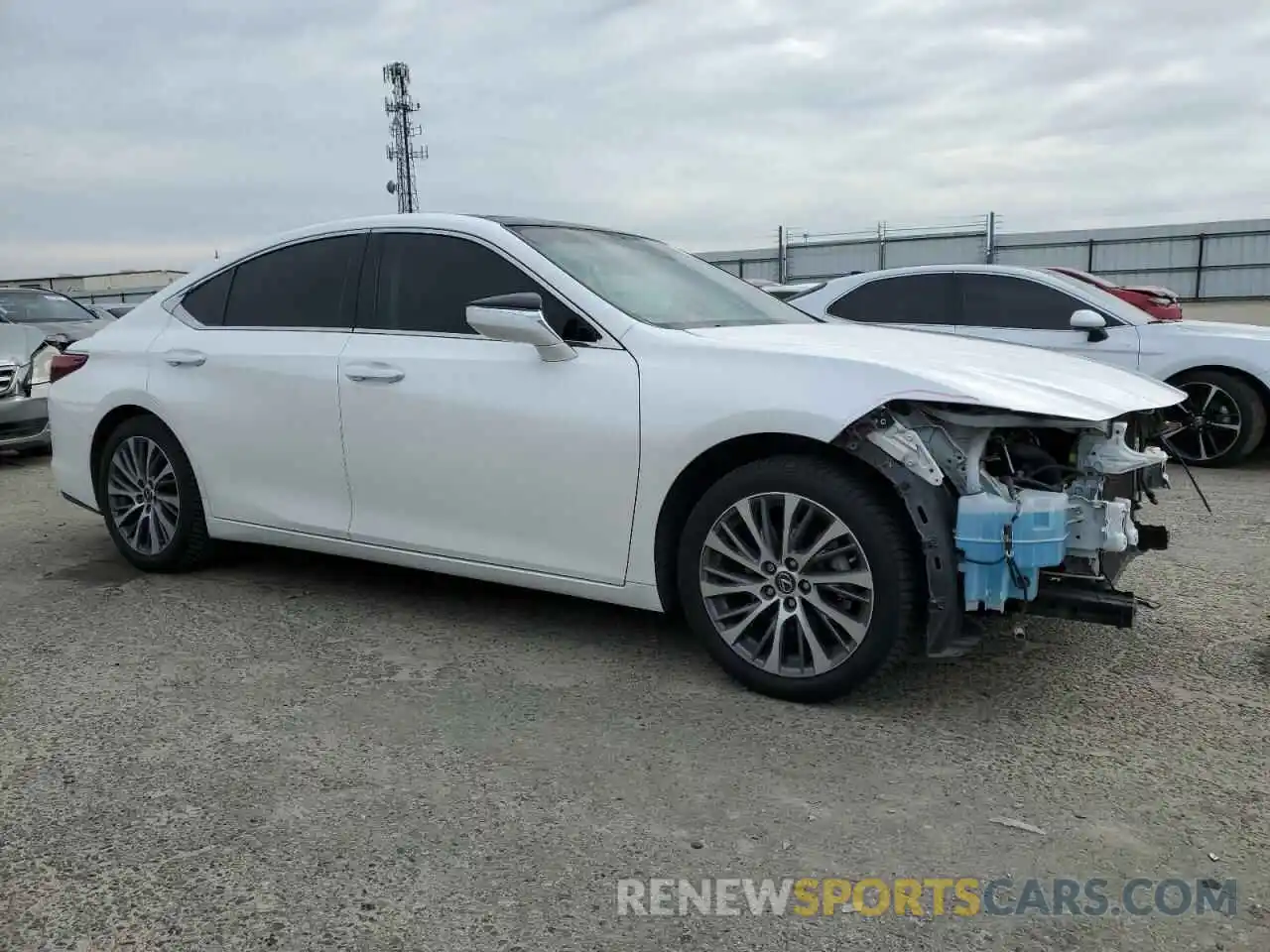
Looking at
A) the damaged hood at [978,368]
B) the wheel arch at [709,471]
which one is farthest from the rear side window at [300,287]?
the wheel arch at [709,471]

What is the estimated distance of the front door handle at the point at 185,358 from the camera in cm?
475

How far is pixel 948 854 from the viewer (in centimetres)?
254

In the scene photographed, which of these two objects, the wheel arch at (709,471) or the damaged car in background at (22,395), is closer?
the wheel arch at (709,471)

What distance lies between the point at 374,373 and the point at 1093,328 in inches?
215

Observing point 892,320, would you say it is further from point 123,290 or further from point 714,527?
point 123,290

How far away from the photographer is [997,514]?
3.04 metres

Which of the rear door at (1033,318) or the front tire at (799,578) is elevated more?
the rear door at (1033,318)

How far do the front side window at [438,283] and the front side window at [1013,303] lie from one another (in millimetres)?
5287

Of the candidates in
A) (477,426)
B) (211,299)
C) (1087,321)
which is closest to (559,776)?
(477,426)

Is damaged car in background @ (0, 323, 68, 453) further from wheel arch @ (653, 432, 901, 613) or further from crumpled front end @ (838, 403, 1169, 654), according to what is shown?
crumpled front end @ (838, 403, 1169, 654)

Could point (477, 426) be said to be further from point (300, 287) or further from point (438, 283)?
point (300, 287)

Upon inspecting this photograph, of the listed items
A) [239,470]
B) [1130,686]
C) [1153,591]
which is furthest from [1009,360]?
[239,470]

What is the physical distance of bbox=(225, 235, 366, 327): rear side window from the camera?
14.6 ft

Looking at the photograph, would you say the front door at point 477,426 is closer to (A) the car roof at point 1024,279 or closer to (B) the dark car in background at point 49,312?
(A) the car roof at point 1024,279
